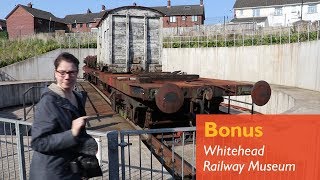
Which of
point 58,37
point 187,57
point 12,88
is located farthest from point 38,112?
point 58,37

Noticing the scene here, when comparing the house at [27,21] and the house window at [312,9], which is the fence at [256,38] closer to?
the house window at [312,9]

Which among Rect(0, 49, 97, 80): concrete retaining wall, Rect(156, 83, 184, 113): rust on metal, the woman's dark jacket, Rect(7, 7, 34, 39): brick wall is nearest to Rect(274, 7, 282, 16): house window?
Rect(0, 49, 97, 80): concrete retaining wall

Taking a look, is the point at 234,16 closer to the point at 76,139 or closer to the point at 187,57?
the point at 187,57

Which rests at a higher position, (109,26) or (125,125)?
(109,26)

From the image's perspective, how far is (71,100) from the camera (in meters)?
2.51

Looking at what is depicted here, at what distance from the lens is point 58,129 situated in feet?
7.62

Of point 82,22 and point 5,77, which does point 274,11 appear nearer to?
point 82,22

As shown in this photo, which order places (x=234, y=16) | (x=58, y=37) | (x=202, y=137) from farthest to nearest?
1. (x=234, y=16)
2. (x=58, y=37)
3. (x=202, y=137)

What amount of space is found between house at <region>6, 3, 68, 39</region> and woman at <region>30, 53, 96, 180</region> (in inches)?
2005

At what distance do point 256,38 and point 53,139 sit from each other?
2192cm

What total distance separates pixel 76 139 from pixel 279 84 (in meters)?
16.7

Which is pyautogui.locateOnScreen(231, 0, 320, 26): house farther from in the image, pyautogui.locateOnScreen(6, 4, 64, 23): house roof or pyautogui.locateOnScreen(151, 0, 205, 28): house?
pyautogui.locateOnScreen(6, 4, 64, 23): house roof

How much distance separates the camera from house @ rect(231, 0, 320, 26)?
46219 millimetres

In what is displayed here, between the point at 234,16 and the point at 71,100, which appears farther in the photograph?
the point at 234,16
